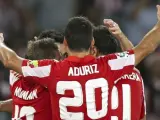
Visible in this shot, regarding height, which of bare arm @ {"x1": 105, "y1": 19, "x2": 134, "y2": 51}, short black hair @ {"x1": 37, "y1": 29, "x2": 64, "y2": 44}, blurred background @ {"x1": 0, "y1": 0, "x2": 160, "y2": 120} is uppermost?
blurred background @ {"x1": 0, "y1": 0, "x2": 160, "y2": 120}

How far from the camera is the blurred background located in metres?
8.27

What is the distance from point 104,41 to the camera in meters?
4.45

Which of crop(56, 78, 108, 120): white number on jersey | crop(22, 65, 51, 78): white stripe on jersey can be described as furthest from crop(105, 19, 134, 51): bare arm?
crop(22, 65, 51, 78): white stripe on jersey

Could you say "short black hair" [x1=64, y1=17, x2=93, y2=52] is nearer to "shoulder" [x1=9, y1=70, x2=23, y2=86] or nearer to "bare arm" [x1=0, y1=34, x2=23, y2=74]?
"bare arm" [x1=0, y1=34, x2=23, y2=74]

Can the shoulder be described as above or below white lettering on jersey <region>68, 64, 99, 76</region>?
above

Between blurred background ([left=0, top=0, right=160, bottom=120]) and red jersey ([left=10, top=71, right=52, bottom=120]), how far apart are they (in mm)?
3720

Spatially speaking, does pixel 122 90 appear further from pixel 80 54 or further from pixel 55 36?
pixel 55 36

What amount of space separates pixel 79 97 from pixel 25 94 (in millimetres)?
443

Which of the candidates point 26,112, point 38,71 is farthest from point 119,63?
point 26,112

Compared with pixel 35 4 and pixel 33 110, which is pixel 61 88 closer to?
pixel 33 110

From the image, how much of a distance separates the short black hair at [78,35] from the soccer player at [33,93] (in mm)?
327

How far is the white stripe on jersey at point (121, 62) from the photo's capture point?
13.2ft

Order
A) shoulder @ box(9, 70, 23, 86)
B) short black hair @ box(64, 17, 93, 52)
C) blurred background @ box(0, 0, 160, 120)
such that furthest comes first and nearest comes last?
1. blurred background @ box(0, 0, 160, 120)
2. shoulder @ box(9, 70, 23, 86)
3. short black hair @ box(64, 17, 93, 52)

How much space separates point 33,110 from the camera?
422 cm
